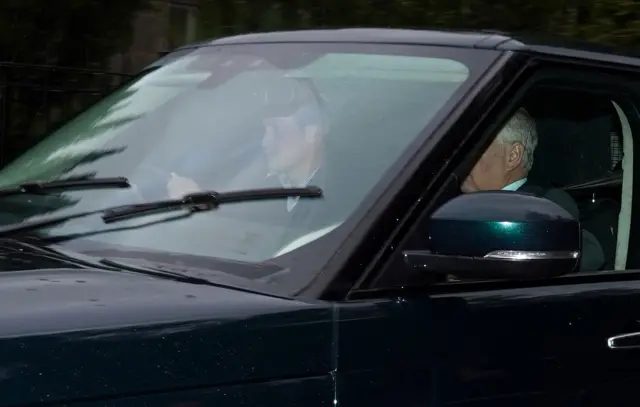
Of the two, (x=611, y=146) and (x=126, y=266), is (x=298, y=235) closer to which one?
(x=126, y=266)

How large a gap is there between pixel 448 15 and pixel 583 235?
3892 mm

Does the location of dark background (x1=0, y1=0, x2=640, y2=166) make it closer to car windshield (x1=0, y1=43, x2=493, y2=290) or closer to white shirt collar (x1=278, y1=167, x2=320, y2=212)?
car windshield (x1=0, y1=43, x2=493, y2=290)

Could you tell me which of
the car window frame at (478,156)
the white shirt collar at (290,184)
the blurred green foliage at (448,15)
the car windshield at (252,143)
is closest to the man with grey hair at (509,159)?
the car window frame at (478,156)

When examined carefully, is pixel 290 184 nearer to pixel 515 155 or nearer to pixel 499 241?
pixel 499 241

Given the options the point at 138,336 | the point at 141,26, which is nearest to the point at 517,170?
the point at 138,336

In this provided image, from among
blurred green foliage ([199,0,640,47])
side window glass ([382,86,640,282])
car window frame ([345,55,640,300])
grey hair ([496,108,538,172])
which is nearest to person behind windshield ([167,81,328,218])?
car window frame ([345,55,640,300])

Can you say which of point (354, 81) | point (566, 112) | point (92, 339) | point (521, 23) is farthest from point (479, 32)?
point (521, 23)

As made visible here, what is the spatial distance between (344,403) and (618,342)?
0.80 m

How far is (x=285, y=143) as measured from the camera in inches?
114

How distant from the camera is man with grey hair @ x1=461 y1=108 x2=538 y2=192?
10.0 feet

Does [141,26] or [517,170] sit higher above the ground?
[141,26]

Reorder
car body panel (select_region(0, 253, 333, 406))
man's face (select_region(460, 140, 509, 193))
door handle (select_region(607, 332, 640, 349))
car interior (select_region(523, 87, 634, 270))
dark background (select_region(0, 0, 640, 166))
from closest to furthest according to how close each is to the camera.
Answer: car body panel (select_region(0, 253, 333, 406)) → door handle (select_region(607, 332, 640, 349)) → man's face (select_region(460, 140, 509, 193)) → car interior (select_region(523, 87, 634, 270)) → dark background (select_region(0, 0, 640, 166))

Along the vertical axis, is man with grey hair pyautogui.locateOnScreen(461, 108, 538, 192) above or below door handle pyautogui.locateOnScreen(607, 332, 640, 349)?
above

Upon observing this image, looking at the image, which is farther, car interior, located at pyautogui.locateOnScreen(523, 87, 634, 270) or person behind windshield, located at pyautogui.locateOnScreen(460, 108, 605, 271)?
car interior, located at pyautogui.locateOnScreen(523, 87, 634, 270)
